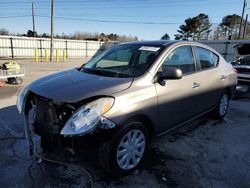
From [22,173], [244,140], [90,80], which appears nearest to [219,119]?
[244,140]

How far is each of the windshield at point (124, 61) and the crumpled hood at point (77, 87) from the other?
0.80 ft

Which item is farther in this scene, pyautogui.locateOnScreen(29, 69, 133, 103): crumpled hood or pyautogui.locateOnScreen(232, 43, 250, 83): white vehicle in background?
pyautogui.locateOnScreen(232, 43, 250, 83): white vehicle in background

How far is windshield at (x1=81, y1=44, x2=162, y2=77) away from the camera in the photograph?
9.63 feet

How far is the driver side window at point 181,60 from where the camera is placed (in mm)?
3119

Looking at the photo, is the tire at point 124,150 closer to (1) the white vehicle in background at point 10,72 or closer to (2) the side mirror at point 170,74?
(2) the side mirror at point 170,74

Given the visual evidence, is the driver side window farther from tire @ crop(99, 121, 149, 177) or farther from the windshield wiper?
tire @ crop(99, 121, 149, 177)

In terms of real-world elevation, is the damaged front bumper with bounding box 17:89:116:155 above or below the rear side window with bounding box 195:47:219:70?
below

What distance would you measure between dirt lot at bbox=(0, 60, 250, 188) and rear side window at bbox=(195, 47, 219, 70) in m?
1.20

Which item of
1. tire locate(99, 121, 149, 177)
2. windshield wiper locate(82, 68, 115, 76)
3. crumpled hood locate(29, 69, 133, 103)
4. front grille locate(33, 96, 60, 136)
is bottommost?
tire locate(99, 121, 149, 177)

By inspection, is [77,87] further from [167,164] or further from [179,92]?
[167,164]

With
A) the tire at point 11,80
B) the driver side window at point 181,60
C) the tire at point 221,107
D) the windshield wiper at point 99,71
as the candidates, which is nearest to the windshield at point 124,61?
the windshield wiper at point 99,71

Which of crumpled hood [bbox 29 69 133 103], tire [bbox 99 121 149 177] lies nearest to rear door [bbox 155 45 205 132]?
tire [bbox 99 121 149 177]

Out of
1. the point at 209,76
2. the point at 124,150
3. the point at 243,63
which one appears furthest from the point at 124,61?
the point at 243,63

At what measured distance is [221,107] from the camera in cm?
460
